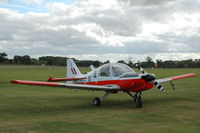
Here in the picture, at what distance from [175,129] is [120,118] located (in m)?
2.44

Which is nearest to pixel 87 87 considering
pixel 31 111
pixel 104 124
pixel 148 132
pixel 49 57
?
pixel 31 111

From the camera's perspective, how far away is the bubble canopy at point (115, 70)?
13.9 metres

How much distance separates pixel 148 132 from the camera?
7.99 meters

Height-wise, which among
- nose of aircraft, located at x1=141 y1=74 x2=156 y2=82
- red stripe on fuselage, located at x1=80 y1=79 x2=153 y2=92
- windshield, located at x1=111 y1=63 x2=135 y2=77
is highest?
windshield, located at x1=111 y1=63 x2=135 y2=77

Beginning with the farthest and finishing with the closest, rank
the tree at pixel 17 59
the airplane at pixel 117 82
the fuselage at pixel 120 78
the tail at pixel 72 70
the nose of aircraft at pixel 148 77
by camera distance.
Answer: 1. the tree at pixel 17 59
2. the tail at pixel 72 70
3. the fuselage at pixel 120 78
4. the airplane at pixel 117 82
5. the nose of aircraft at pixel 148 77

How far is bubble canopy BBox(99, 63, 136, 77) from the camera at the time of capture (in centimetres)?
1392

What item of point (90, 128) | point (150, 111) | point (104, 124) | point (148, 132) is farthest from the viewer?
point (150, 111)

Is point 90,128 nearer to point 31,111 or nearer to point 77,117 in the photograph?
point 77,117

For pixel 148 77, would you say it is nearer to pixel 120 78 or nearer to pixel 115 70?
pixel 120 78

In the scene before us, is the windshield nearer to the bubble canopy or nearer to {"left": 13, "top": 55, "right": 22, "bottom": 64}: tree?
the bubble canopy

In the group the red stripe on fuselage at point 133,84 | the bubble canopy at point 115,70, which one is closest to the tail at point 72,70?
the bubble canopy at point 115,70

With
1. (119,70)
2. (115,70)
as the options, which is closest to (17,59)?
(115,70)

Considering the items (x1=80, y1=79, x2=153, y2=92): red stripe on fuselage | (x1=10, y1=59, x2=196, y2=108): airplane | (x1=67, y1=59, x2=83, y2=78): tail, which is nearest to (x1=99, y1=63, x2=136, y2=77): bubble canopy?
(x1=10, y1=59, x2=196, y2=108): airplane

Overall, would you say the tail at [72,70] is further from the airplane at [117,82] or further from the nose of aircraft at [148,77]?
the nose of aircraft at [148,77]
